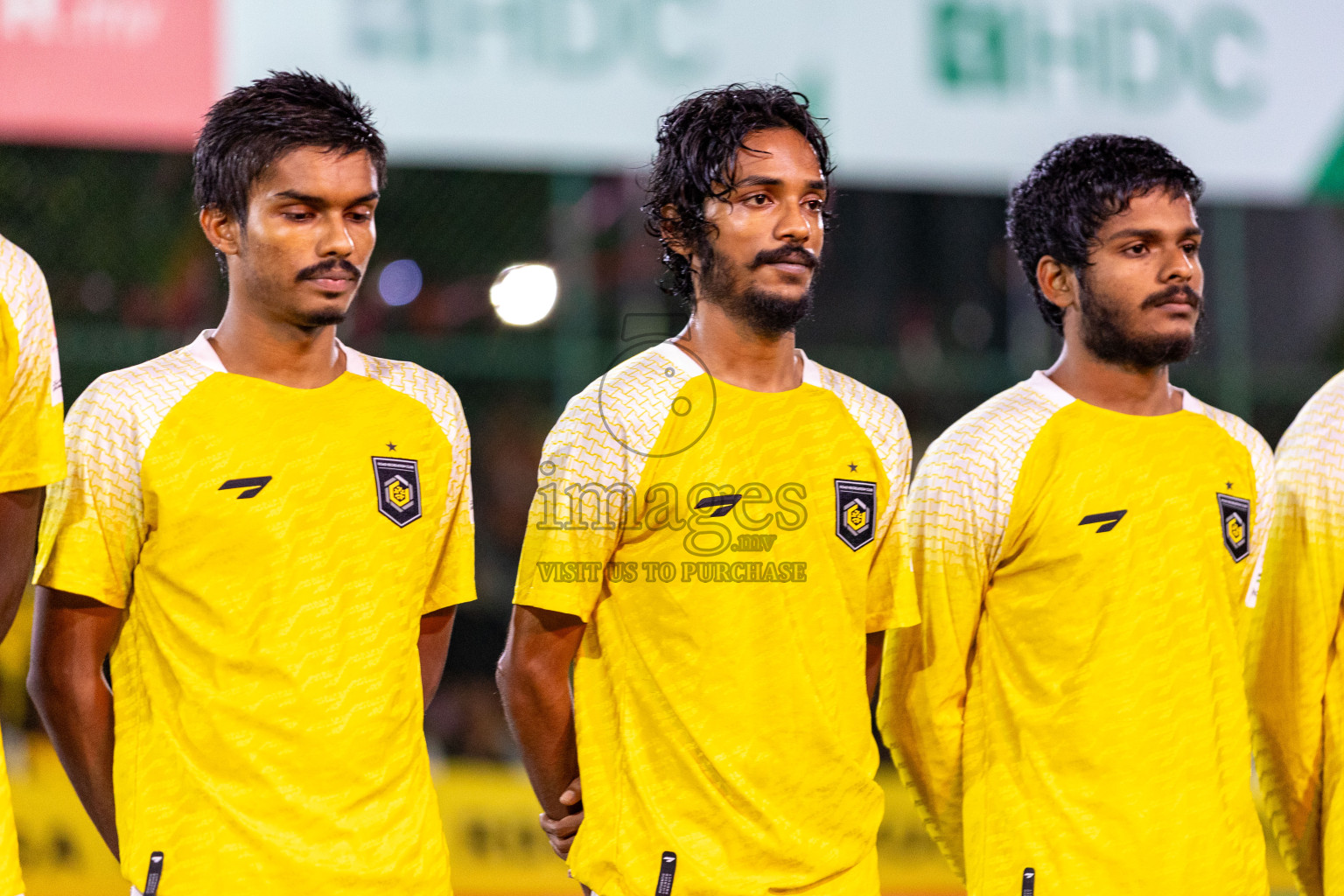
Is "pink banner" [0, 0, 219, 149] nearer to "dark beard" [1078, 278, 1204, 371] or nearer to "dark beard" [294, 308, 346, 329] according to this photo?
"dark beard" [294, 308, 346, 329]

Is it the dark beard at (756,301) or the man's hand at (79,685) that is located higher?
the dark beard at (756,301)

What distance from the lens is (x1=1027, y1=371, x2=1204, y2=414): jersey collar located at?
121 inches

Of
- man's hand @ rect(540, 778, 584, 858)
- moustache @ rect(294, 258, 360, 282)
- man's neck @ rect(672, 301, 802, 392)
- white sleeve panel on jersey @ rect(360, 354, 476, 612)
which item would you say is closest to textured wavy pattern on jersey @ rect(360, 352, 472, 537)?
white sleeve panel on jersey @ rect(360, 354, 476, 612)

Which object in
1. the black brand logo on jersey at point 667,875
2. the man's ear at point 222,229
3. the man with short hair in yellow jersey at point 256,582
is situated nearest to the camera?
the man with short hair in yellow jersey at point 256,582

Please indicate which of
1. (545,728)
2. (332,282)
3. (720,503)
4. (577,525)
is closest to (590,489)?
(577,525)

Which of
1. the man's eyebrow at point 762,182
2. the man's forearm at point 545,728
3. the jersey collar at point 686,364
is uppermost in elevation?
the man's eyebrow at point 762,182

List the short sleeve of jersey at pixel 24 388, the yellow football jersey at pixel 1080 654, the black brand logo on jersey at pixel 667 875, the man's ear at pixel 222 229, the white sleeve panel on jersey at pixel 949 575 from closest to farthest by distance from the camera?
1. the short sleeve of jersey at pixel 24 388
2. the black brand logo on jersey at pixel 667 875
3. the man's ear at pixel 222 229
4. the yellow football jersey at pixel 1080 654
5. the white sleeve panel on jersey at pixel 949 575

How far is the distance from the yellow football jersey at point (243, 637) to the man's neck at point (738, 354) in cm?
67

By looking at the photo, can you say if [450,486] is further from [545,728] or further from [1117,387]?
[1117,387]

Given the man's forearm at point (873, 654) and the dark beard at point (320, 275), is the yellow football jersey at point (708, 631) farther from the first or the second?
Result: the dark beard at point (320, 275)

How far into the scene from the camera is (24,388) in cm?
243

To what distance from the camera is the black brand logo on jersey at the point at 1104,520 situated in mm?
2934

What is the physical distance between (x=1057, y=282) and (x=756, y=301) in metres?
0.79

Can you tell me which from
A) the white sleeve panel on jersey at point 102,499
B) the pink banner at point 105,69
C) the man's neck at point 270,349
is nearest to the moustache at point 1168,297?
the man's neck at point 270,349
